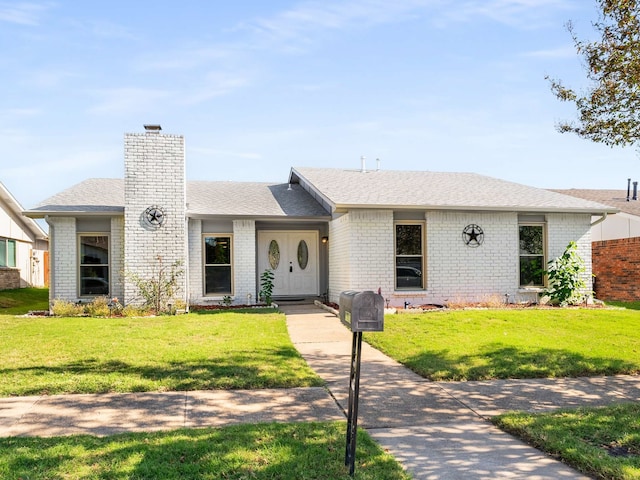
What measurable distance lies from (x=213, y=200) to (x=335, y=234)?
3964 millimetres

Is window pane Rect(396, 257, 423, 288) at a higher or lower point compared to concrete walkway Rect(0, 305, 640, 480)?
higher

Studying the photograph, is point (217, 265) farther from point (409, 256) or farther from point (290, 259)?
point (409, 256)

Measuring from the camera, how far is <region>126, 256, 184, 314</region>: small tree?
14336 mm

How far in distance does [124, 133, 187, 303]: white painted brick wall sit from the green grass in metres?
4.63

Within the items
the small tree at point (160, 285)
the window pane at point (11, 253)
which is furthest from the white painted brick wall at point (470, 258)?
the window pane at point (11, 253)

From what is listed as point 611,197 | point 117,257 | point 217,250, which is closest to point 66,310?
point 117,257

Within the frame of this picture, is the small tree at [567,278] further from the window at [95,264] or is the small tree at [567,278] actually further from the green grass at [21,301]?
the green grass at [21,301]

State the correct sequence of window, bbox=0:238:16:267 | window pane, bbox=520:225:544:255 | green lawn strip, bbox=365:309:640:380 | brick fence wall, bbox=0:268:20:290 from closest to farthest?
green lawn strip, bbox=365:309:640:380 → window pane, bbox=520:225:544:255 → brick fence wall, bbox=0:268:20:290 → window, bbox=0:238:16:267

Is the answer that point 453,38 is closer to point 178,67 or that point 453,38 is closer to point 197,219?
point 178,67

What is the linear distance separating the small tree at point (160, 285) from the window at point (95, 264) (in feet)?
4.92

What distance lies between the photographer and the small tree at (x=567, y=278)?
49.0ft

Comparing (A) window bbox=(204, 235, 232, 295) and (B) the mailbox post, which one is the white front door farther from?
(B) the mailbox post

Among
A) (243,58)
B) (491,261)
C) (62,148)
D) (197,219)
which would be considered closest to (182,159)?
(197,219)

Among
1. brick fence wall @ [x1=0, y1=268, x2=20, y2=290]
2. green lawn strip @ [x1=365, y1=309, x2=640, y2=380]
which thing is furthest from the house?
brick fence wall @ [x1=0, y1=268, x2=20, y2=290]
